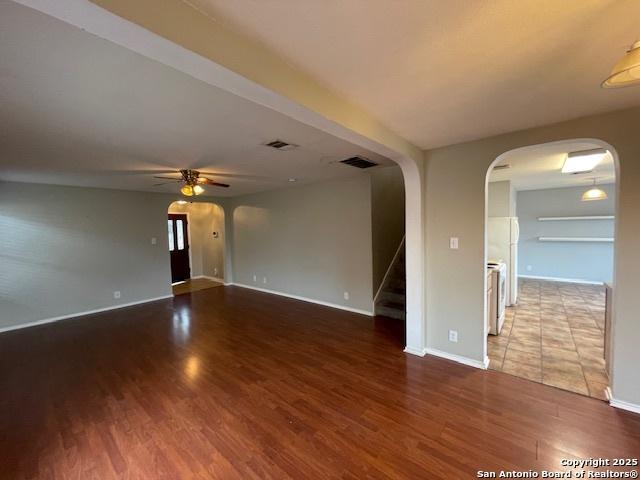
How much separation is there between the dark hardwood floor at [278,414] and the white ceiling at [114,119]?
7.92 ft

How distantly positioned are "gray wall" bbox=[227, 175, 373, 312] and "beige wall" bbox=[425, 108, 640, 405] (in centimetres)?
155

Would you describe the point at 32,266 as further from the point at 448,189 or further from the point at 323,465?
the point at 448,189

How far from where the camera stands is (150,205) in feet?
19.0

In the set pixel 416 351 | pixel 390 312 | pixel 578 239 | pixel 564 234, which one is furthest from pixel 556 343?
pixel 564 234

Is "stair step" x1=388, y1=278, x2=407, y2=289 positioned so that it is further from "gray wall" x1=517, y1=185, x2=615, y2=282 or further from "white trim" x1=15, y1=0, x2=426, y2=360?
"gray wall" x1=517, y1=185, x2=615, y2=282

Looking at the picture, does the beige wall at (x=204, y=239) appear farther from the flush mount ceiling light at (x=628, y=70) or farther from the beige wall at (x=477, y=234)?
the flush mount ceiling light at (x=628, y=70)

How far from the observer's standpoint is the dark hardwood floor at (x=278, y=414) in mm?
1739

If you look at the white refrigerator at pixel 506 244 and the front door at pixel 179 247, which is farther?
the front door at pixel 179 247

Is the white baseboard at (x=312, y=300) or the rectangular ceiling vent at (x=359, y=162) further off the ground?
the rectangular ceiling vent at (x=359, y=162)

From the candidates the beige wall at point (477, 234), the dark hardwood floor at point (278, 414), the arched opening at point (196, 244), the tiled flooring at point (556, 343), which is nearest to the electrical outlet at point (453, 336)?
the beige wall at point (477, 234)

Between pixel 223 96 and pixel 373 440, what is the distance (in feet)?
8.60

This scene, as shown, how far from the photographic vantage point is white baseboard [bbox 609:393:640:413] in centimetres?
211

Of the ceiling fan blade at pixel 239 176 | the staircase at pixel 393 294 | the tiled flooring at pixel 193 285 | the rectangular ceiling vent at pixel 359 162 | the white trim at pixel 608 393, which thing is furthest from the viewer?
the tiled flooring at pixel 193 285

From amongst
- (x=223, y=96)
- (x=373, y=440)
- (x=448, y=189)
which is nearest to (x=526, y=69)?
(x=448, y=189)
